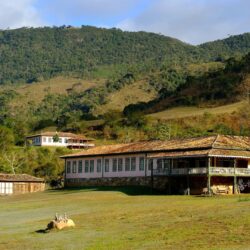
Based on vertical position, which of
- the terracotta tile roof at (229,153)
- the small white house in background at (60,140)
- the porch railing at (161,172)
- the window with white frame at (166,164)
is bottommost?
the porch railing at (161,172)

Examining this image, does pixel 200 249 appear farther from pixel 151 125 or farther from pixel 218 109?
pixel 218 109

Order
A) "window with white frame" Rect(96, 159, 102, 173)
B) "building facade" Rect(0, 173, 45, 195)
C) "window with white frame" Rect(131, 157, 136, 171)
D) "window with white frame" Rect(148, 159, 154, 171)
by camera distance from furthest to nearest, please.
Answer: "building facade" Rect(0, 173, 45, 195) → "window with white frame" Rect(96, 159, 102, 173) → "window with white frame" Rect(131, 157, 136, 171) → "window with white frame" Rect(148, 159, 154, 171)

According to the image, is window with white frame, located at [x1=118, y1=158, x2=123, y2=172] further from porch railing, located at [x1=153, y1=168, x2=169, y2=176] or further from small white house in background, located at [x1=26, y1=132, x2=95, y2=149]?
small white house in background, located at [x1=26, y1=132, x2=95, y2=149]

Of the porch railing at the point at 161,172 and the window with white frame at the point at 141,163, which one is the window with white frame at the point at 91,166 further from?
the porch railing at the point at 161,172

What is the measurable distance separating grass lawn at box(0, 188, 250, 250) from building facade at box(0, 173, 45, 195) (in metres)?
27.1

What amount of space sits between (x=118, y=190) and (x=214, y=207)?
942 inches

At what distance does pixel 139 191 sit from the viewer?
199 ft

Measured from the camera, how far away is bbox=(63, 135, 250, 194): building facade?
55.7 m

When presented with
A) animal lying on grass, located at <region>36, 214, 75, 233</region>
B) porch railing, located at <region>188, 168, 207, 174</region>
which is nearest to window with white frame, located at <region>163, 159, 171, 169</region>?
porch railing, located at <region>188, 168, 207, 174</region>

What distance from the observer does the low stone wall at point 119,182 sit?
61.1 meters

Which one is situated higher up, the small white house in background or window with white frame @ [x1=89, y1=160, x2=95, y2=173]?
the small white house in background

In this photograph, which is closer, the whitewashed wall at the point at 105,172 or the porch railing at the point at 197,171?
the porch railing at the point at 197,171

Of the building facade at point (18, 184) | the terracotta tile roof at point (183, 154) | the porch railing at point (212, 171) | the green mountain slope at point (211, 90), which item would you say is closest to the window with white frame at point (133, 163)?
the terracotta tile roof at point (183, 154)

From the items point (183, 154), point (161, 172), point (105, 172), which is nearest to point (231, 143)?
point (183, 154)
